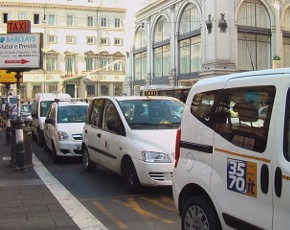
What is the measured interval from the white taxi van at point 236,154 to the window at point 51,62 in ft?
237

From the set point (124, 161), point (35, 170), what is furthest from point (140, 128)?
point (35, 170)

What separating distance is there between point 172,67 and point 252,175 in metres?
39.8

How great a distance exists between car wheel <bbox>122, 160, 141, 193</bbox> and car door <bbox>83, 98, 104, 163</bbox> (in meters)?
1.54

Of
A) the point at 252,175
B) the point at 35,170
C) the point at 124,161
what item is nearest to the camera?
the point at 252,175

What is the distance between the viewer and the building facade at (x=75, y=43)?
242 ft

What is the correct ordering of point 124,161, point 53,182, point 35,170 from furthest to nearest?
point 35,170 < point 53,182 < point 124,161

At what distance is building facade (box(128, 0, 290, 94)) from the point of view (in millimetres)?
36438

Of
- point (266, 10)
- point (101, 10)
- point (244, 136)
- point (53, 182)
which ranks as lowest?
point (53, 182)

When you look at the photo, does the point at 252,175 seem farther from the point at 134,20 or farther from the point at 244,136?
the point at 134,20

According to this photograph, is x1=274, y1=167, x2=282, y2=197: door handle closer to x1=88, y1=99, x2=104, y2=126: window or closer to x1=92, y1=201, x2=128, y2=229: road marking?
x1=92, y1=201, x2=128, y2=229: road marking

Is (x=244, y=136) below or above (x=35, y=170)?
above

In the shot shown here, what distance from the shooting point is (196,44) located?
40.0m

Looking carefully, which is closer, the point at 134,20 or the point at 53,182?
the point at 53,182

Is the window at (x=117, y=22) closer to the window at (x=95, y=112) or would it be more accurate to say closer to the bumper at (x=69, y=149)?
the bumper at (x=69, y=149)
